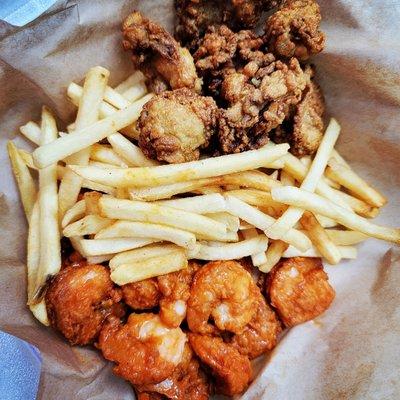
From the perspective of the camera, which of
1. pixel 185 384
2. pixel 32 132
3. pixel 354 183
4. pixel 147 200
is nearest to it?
pixel 147 200

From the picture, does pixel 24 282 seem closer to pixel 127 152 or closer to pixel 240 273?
pixel 127 152

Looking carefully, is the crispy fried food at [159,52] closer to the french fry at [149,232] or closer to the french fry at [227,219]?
the french fry at [227,219]

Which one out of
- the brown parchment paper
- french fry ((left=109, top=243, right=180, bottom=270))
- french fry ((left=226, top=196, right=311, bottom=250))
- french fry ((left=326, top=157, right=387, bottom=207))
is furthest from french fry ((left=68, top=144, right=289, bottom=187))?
french fry ((left=326, top=157, right=387, bottom=207))

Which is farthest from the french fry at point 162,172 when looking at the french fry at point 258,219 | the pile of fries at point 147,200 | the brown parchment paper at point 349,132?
the brown parchment paper at point 349,132

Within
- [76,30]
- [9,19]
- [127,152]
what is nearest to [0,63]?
[9,19]

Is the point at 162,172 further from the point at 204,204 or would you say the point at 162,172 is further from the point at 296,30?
the point at 296,30

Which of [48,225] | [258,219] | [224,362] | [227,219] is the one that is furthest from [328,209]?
[48,225]
